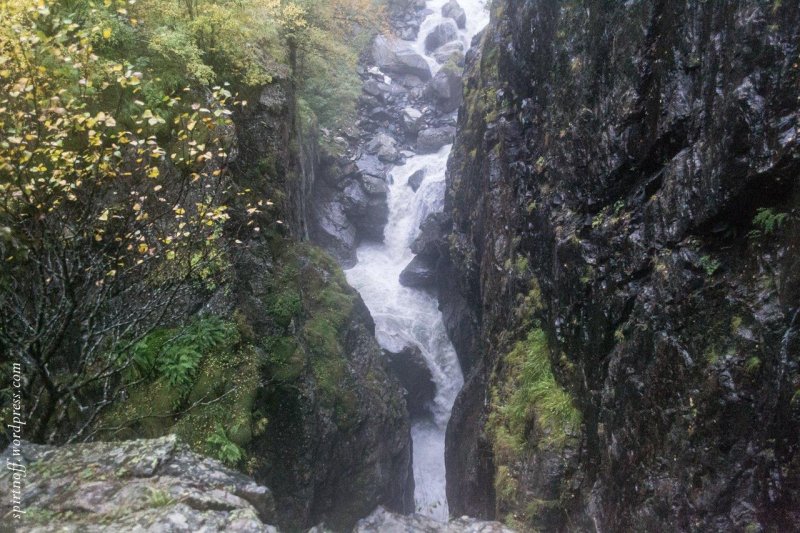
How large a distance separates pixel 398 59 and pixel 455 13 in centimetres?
697

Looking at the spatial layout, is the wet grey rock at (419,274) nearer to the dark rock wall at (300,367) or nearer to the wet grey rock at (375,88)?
the dark rock wall at (300,367)

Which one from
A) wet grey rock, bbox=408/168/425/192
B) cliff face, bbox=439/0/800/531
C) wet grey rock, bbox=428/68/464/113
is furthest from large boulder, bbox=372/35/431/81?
cliff face, bbox=439/0/800/531

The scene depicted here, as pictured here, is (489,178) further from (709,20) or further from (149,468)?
(149,468)

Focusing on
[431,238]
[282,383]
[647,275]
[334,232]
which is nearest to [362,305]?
[431,238]

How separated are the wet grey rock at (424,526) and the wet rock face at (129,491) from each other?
368 cm

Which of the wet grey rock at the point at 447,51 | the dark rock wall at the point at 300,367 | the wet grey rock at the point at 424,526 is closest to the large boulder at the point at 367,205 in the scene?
the dark rock wall at the point at 300,367

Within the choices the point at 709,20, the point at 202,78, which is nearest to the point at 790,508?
the point at 709,20

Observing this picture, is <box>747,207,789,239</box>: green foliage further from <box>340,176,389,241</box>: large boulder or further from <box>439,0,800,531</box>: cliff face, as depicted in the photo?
<box>340,176,389,241</box>: large boulder

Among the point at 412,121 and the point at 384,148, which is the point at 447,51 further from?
the point at 384,148

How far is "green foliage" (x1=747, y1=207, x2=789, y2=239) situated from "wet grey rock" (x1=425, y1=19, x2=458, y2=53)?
106 feet

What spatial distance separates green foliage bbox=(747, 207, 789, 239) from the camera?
521cm

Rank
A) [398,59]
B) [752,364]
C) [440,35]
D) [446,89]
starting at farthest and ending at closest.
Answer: [440,35], [398,59], [446,89], [752,364]

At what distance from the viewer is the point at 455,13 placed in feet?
115

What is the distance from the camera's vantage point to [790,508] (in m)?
4.78
